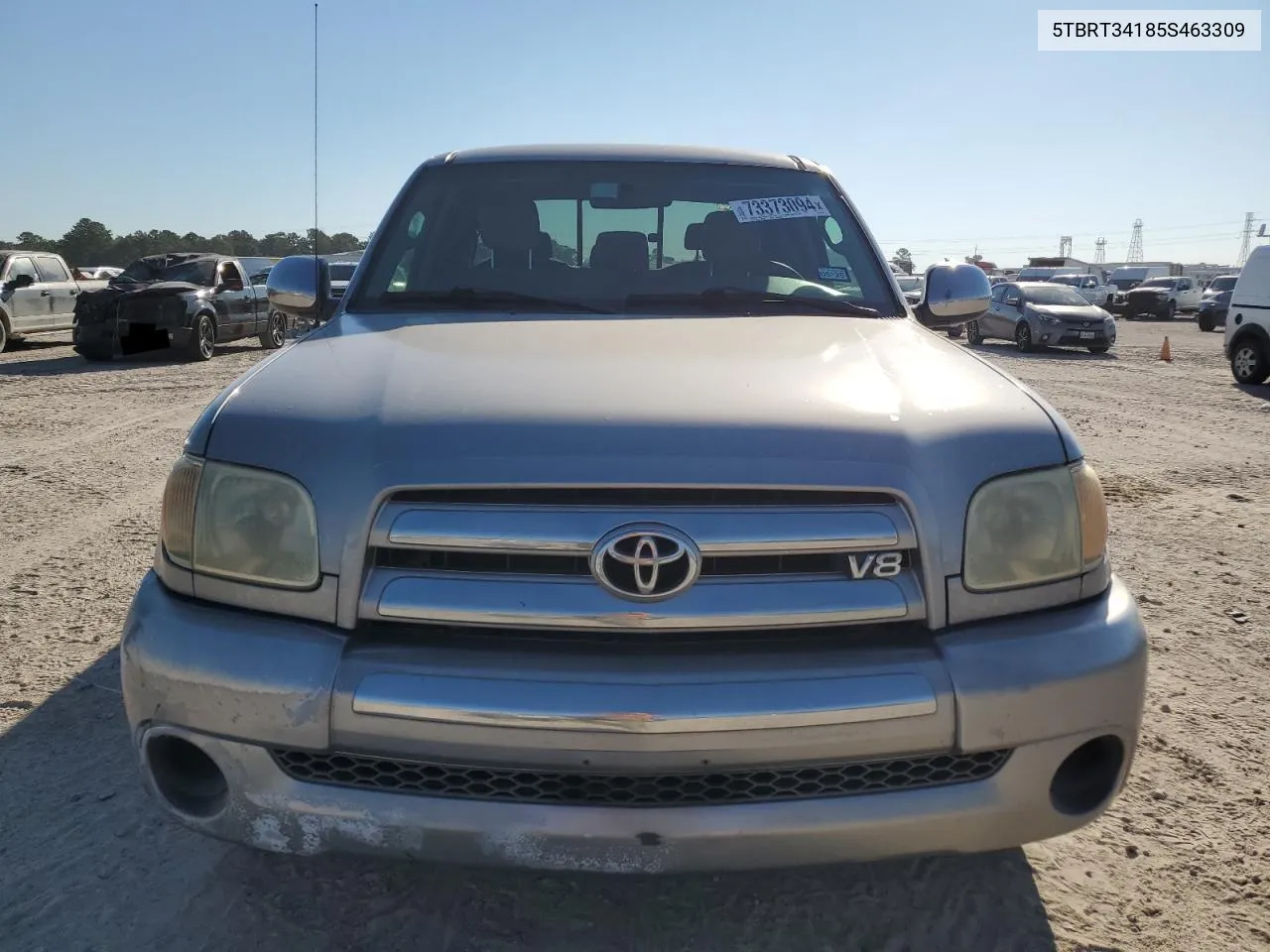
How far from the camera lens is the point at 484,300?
2.85 meters

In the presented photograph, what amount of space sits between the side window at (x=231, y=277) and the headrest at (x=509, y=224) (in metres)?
13.8

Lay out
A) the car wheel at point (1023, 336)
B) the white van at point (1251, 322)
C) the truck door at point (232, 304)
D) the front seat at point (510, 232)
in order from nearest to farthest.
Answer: the front seat at point (510, 232), the white van at point (1251, 322), the truck door at point (232, 304), the car wheel at point (1023, 336)

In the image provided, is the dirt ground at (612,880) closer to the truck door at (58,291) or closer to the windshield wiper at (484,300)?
the windshield wiper at (484,300)

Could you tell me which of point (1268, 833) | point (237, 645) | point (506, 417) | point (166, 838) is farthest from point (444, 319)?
point (1268, 833)

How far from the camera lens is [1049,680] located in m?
1.80

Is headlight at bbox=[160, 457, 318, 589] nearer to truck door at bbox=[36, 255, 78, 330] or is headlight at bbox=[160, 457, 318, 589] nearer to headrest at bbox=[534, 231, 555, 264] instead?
headrest at bbox=[534, 231, 555, 264]

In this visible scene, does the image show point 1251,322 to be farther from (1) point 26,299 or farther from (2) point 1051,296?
(1) point 26,299

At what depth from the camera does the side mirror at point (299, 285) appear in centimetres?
331

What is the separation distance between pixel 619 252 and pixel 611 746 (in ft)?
6.00

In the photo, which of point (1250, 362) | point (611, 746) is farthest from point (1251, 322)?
point (611, 746)

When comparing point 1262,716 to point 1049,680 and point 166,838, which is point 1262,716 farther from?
point 166,838

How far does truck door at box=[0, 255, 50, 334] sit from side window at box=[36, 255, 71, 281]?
12 centimetres

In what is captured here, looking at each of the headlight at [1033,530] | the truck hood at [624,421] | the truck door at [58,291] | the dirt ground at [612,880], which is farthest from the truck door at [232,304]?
the headlight at [1033,530]

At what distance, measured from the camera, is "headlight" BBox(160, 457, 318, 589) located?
72.7 inches
